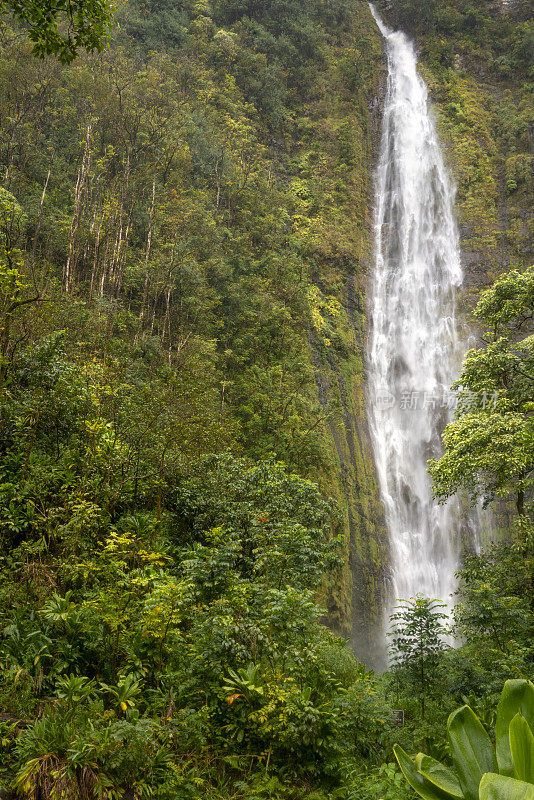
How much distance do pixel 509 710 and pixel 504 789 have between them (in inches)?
15.8

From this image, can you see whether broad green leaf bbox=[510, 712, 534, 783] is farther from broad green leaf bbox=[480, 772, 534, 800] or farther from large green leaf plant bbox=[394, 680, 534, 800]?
broad green leaf bbox=[480, 772, 534, 800]

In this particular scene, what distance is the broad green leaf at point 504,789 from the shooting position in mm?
1186

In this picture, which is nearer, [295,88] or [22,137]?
[22,137]

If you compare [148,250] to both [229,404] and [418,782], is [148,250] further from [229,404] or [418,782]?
[418,782]

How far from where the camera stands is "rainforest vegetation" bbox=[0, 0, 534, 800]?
13.3 ft

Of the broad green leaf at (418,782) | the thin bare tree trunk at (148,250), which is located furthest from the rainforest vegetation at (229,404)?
the thin bare tree trunk at (148,250)

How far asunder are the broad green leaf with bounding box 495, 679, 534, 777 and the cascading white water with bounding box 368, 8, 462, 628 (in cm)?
1545

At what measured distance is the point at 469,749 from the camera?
1.59m

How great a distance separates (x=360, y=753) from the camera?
14.1 feet

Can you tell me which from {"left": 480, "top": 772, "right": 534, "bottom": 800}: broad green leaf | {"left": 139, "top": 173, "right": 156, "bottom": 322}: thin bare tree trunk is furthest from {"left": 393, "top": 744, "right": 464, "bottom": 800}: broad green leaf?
{"left": 139, "top": 173, "right": 156, "bottom": 322}: thin bare tree trunk

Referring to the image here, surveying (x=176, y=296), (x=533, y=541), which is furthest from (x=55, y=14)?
(x=176, y=296)

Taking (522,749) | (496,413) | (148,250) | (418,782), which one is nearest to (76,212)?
(148,250)

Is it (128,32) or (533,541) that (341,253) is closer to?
(128,32)

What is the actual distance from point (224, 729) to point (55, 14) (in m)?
6.35
